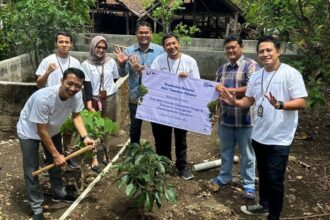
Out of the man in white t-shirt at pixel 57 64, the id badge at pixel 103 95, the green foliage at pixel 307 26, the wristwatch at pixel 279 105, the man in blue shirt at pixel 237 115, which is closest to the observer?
the wristwatch at pixel 279 105

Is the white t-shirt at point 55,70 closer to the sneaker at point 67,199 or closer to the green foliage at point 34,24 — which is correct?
the sneaker at point 67,199

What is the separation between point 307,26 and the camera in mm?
6590

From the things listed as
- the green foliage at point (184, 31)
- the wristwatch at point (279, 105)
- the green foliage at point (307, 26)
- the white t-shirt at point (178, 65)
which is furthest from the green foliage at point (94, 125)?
the green foliage at point (184, 31)

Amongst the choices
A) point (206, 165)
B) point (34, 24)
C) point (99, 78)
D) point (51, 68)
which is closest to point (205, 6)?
point (34, 24)

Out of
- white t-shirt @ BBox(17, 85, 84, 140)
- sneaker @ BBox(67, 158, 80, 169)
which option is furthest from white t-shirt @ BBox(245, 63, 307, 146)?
sneaker @ BBox(67, 158, 80, 169)

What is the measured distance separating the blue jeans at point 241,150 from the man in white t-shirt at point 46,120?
153 centimetres

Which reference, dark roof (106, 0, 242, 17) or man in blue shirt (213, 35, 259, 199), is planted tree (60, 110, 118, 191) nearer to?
man in blue shirt (213, 35, 259, 199)

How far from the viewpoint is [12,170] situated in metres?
5.40

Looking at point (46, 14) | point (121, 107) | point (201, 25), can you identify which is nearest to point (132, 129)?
point (121, 107)

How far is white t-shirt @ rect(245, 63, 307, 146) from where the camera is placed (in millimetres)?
3545

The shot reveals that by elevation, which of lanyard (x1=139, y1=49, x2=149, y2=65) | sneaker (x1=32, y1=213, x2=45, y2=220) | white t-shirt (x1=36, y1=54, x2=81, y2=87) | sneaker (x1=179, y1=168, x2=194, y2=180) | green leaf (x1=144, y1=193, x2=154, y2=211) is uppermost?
lanyard (x1=139, y1=49, x2=149, y2=65)

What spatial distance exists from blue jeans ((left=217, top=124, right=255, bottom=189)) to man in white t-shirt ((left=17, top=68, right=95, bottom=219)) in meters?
1.53

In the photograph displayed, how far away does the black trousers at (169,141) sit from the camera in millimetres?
4945

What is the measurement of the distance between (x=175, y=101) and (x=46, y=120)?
1.56 m
